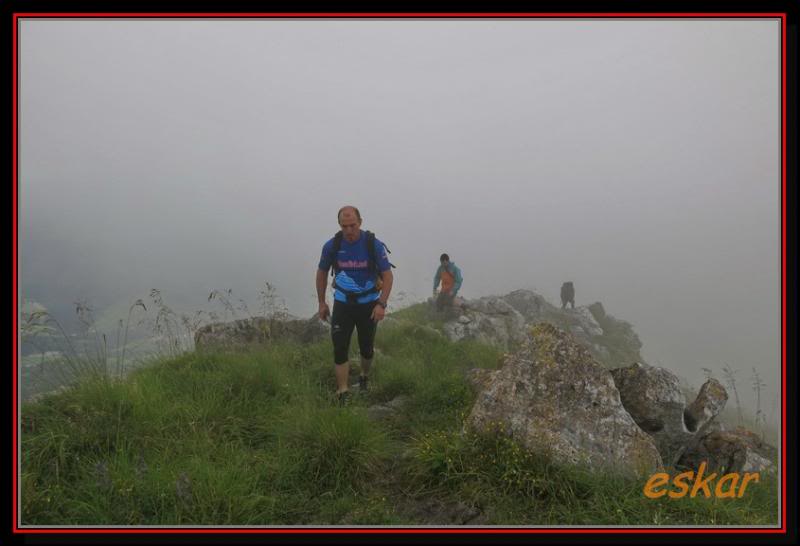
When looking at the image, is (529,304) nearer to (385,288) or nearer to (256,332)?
(256,332)

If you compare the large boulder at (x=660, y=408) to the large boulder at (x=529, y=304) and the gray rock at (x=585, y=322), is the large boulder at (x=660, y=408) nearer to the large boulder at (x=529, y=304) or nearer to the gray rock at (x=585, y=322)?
the large boulder at (x=529, y=304)

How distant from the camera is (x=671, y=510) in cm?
315

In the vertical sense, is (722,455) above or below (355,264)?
below

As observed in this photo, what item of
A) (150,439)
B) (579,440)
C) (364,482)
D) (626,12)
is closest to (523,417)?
(579,440)

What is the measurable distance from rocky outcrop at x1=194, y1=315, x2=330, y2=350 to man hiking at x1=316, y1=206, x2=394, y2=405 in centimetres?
262

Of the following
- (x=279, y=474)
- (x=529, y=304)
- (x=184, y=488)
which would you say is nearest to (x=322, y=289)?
(x=279, y=474)

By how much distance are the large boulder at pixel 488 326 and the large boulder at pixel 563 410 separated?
19.1 feet

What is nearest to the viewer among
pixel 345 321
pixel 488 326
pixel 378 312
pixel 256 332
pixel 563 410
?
pixel 563 410

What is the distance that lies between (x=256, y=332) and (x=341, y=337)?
149 inches

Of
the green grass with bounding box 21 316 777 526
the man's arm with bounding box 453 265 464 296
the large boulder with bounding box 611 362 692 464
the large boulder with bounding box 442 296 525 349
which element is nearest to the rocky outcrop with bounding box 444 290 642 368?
the large boulder with bounding box 442 296 525 349

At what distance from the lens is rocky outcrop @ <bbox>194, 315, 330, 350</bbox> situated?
813 cm

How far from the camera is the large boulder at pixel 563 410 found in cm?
358

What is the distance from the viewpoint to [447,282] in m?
12.7

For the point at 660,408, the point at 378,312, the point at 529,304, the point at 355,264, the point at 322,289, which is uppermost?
the point at 355,264
